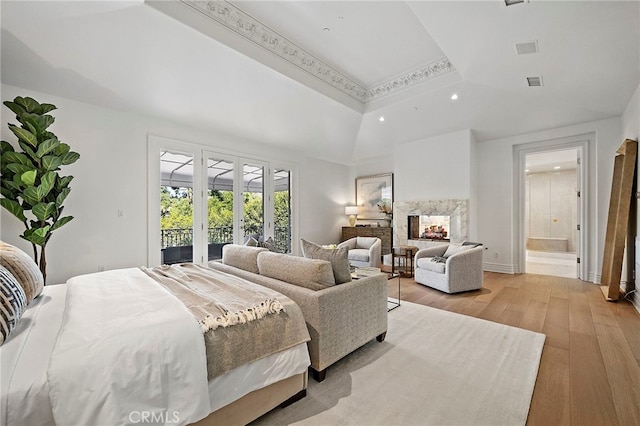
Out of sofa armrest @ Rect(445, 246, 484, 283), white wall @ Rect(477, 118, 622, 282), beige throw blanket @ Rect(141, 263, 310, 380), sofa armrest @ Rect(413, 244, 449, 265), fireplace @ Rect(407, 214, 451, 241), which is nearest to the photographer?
beige throw blanket @ Rect(141, 263, 310, 380)

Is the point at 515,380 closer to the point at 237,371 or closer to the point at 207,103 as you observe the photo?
the point at 237,371

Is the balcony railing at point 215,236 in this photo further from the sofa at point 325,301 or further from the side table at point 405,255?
the side table at point 405,255

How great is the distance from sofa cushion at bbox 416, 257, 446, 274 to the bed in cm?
319

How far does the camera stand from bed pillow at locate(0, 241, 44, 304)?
5.13ft

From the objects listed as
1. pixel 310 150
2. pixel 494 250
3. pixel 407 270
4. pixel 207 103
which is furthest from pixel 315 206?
pixel 494 250

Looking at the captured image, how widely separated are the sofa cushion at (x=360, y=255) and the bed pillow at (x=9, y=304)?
4.94m

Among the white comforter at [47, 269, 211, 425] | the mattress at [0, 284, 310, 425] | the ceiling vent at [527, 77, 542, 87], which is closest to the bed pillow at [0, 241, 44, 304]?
the mattress at [0, 284, 310, 425]

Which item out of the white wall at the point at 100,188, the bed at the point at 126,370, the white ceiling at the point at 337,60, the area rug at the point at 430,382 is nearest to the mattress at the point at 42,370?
the bed at the point at 126,370

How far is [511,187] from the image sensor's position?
17.9 ft

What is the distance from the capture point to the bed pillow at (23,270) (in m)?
1.56

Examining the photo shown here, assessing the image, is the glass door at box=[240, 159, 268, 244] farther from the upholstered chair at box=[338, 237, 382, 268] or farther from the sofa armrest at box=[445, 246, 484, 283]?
the sofa armrest at box=[445, 246, 484, 283]

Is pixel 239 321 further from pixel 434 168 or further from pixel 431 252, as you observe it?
pixel 434 168

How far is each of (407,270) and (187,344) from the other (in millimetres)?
4973

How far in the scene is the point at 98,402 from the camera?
102 cm
